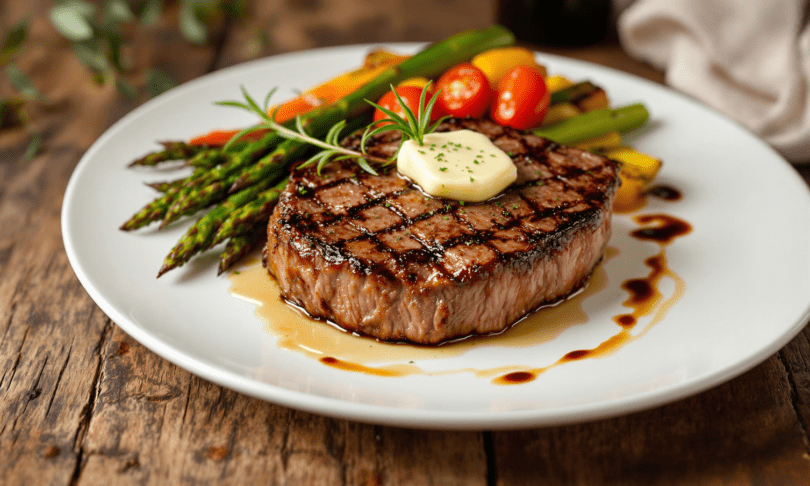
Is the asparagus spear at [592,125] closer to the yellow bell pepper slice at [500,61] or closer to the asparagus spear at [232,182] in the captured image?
the yellow bell pepper slice at [500,61]

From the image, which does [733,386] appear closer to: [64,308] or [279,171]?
[279,171]

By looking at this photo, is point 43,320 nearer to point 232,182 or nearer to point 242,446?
point 232,182

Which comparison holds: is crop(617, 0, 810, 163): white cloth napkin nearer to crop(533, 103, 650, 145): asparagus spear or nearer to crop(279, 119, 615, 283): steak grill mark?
crop(533, 103, 650, 145): asparagus spear

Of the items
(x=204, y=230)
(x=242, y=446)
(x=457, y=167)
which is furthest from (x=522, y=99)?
(x=242, y=446)

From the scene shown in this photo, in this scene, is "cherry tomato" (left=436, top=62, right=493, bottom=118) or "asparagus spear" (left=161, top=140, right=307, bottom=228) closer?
"asparagus spear" (left=161, top=140, right=307, bottom=228)

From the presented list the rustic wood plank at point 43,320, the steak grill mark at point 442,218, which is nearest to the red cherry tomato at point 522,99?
the steak grill mark at point 442,218

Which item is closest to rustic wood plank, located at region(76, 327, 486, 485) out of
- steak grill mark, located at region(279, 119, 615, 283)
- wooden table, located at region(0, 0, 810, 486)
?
wooden table, located at region(0, 0, 810, 486)
